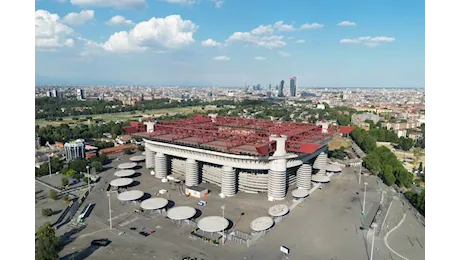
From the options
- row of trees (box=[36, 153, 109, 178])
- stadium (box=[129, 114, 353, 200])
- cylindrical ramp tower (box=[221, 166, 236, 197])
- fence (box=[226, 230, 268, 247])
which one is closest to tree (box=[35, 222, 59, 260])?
fence (box=[226, 230, 268, 247])

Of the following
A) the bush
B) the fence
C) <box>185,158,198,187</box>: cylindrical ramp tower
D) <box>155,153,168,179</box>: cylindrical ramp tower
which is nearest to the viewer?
the fence

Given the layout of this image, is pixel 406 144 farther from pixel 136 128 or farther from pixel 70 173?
pixel 70 173

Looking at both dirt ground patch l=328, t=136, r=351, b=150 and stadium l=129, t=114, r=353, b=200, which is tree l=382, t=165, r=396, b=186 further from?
dirt ground patch l=328, t=136, r=351, b=150

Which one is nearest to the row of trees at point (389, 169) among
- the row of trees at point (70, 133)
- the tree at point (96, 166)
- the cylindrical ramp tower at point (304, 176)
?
the cylindrical ramp tower at point (304, 176)

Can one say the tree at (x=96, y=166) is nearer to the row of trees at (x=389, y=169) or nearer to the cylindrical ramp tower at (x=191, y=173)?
the cylindrical ramp tower at (x=191, y=173)

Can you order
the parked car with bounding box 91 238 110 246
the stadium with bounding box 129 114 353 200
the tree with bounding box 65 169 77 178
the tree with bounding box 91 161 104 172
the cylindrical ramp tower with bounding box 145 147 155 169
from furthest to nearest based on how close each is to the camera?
the cylindrical ramp tower with bounding box 145 147 155 169 < the tree with bounding box 91 161 104 172 < the tree with bounding box 65 169 77 178 < the stadium with bounding box 129 114 353 200 < the parked car with bounding box 91 238 110 246

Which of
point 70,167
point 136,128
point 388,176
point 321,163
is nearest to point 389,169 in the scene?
point 388,176

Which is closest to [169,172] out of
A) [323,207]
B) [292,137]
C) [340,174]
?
[292,137]
